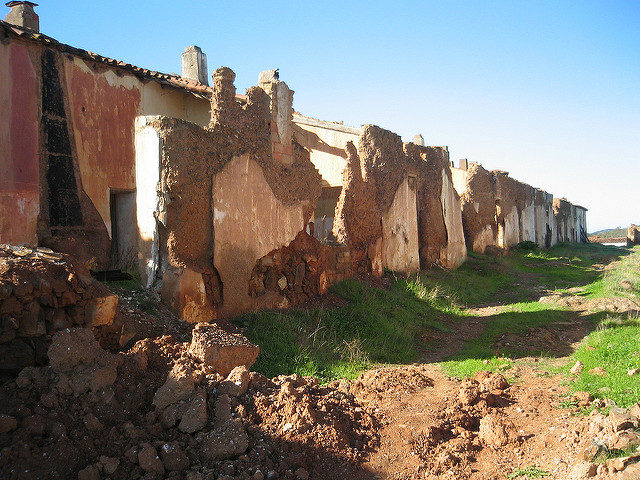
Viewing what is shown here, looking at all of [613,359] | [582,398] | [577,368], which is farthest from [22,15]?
[613,359]

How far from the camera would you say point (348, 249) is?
35.8ft

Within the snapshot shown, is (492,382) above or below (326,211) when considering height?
below

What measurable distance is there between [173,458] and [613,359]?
17.8ft

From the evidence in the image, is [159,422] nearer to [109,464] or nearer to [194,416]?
[194,416]

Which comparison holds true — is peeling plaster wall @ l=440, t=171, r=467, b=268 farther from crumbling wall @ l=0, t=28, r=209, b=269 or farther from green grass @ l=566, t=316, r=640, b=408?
crumbling wall @ l=0, t=28, r=209, b=269

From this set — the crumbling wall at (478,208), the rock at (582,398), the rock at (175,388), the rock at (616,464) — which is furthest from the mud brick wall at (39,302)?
the crumbling wall at (478,208)

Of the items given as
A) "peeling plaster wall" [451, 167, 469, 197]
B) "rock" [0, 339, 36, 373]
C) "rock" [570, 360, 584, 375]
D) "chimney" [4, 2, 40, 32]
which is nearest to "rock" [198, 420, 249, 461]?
"rock" [0, 339, 36, 373]

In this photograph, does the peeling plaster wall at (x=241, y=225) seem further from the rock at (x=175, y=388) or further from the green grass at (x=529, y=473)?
→ the green grass at (x=529, y=473)

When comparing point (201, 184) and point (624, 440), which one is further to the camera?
point (201, 184)

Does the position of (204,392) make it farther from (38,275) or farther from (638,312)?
(638,312)

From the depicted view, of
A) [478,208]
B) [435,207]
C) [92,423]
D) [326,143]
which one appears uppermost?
[326,143]

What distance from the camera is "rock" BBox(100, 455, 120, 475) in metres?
3.46

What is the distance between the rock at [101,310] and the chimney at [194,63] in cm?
1246

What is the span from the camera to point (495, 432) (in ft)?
15.7
